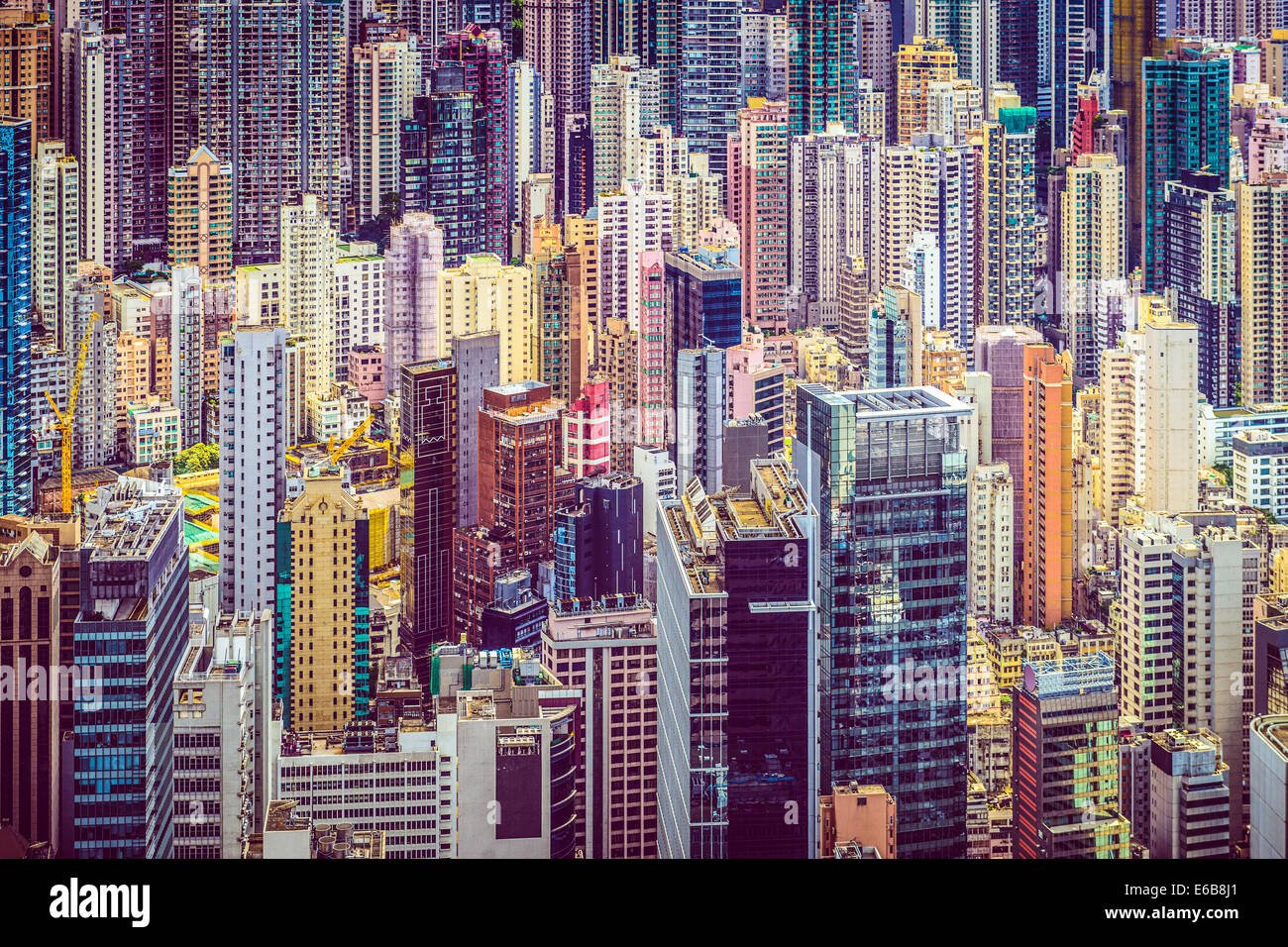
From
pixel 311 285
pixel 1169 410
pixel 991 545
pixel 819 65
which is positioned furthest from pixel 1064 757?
pixel 311 285

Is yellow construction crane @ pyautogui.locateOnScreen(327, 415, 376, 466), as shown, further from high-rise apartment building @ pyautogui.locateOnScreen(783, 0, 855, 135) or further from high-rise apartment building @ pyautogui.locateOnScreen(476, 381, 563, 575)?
high-rise apartment building @ pyautogui.locateOnScreen(783, 0, 855, 135)

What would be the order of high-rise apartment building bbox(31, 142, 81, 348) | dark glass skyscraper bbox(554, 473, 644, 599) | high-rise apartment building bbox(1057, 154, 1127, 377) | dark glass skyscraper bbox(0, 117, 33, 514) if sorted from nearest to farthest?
dark glass skyscraper bbox(0, 117, 33, 514) → high-rise apartment building bbox(31, 142, 81, 348) → dark glass skyscraper bbox(554, 473, 644, 599) → high-rise apartment building bbox(1057, 154, 1127, 377)

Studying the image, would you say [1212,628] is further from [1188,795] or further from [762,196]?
[762,196]

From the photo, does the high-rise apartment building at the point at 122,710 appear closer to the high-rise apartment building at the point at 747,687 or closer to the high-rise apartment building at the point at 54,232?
the high-rise apartment building at the point at 54,232

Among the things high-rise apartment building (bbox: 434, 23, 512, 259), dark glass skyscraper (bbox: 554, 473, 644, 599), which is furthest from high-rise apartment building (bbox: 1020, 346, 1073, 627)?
high-rise apartment building (bbox: 434, 23, 512, 259)

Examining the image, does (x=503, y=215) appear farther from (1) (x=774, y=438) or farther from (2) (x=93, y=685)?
→ (2) (x=93, y=685)

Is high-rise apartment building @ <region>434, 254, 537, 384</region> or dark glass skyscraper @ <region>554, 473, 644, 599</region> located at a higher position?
high-rise apartment building @ <region>434, 254, 537, 384</region>
